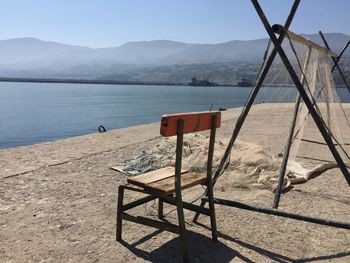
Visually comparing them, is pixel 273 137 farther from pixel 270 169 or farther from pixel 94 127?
pixel 94 127

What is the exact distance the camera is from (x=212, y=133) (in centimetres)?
446

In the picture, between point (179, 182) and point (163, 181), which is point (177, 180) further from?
point (163, 181)

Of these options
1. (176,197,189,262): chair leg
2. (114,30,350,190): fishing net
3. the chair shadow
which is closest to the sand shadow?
the chair shadow

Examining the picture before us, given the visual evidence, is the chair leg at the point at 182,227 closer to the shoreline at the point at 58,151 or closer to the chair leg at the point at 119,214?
the chair leg at the point at 119,214

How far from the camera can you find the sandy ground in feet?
14.3

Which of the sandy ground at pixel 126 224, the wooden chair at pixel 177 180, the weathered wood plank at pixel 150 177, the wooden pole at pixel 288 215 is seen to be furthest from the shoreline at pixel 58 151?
the wooden pole at pixel 288 215


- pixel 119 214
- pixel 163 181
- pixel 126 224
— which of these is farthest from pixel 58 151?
pixel 163 181

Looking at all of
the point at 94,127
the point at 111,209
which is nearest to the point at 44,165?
the point at 111,209

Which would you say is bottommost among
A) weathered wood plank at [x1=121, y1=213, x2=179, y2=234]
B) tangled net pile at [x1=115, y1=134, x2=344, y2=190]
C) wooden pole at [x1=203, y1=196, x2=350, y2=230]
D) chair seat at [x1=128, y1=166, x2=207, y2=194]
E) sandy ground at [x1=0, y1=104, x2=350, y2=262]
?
sandy ground at [x1=0, y1=104, x2=350, y2=262]

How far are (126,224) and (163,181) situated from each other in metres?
1.04

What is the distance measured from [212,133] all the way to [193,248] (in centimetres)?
123

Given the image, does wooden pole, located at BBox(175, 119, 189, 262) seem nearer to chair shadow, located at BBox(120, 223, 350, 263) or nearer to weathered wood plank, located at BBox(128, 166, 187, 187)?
chair shadow, located at BBox(120, 223, 350, 263)

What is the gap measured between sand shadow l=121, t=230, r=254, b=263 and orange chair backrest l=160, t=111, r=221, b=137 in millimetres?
1270

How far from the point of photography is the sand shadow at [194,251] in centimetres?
423
